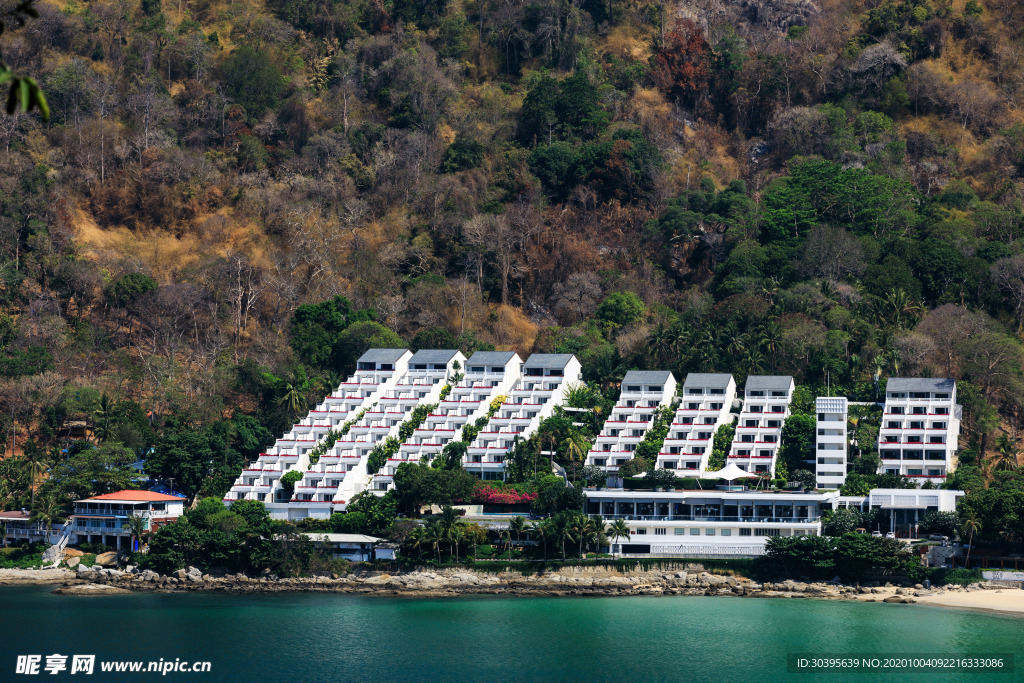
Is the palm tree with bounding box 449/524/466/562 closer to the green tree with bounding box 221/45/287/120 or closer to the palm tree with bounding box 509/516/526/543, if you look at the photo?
the palm tree with bounding box 509/516/526/543

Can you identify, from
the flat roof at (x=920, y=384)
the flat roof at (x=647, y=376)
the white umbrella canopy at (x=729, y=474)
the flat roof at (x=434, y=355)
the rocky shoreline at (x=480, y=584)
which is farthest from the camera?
the flat roof at (x=434, y=355)

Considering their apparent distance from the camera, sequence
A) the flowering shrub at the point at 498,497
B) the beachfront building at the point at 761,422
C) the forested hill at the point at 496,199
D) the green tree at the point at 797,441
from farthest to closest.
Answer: the forested hill at the point at 496,199
the beachfront building at the point at 761,422
the green tree at the point at 797,441
the flowering shrub at the point at 498,497

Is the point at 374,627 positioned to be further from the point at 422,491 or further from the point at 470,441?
the point at 470,441

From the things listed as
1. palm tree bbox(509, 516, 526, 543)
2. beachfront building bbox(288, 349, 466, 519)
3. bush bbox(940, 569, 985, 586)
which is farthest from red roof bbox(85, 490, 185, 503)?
bush bbox(940, 569, 985, 586)

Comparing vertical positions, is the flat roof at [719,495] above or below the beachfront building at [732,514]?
above

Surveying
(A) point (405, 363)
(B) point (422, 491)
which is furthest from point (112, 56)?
(B) point (422, 491)

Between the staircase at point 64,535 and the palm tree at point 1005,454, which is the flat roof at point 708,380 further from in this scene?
the staircase at point 64,535

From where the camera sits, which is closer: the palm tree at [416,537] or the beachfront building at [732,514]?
the palm tree at [416,537]

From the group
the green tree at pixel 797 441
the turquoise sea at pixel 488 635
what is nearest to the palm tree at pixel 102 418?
the turquoise sea at pixel 488 635
